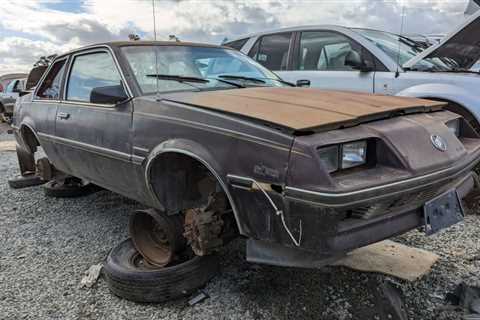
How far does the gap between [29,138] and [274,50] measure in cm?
336

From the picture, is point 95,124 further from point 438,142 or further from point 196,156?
point 438,142

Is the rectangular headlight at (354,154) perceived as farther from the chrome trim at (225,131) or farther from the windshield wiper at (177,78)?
the windshield wiper at (177,78)

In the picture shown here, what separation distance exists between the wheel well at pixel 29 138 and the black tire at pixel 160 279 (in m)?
2.57

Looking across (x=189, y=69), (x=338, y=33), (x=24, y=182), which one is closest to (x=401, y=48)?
(x=338, y=33)

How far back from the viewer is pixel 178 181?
8.63 ft

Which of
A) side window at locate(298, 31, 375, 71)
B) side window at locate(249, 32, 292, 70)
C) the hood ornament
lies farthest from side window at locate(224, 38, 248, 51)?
the hood ornament

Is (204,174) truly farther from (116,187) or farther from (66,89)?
(66,89)

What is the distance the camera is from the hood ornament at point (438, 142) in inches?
84.0

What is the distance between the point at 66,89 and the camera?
12.3 ft

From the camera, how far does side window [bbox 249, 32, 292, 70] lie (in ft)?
18.2

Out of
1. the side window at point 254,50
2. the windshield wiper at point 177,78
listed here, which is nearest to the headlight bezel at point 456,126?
the windshield wiper at point 177,78

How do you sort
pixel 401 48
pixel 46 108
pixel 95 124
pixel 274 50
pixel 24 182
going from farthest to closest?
1. pixel 274 50
2. pixel 24 182
3. pixel 401 48
4. pixel 46 108
5. pixel 95 124

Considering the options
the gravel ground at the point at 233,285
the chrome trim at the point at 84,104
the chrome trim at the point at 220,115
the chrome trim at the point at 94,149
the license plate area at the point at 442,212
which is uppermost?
the chrome trim at the point at 220,115

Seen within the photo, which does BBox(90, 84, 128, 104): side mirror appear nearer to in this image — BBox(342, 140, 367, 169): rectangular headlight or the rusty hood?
the rusty hood
